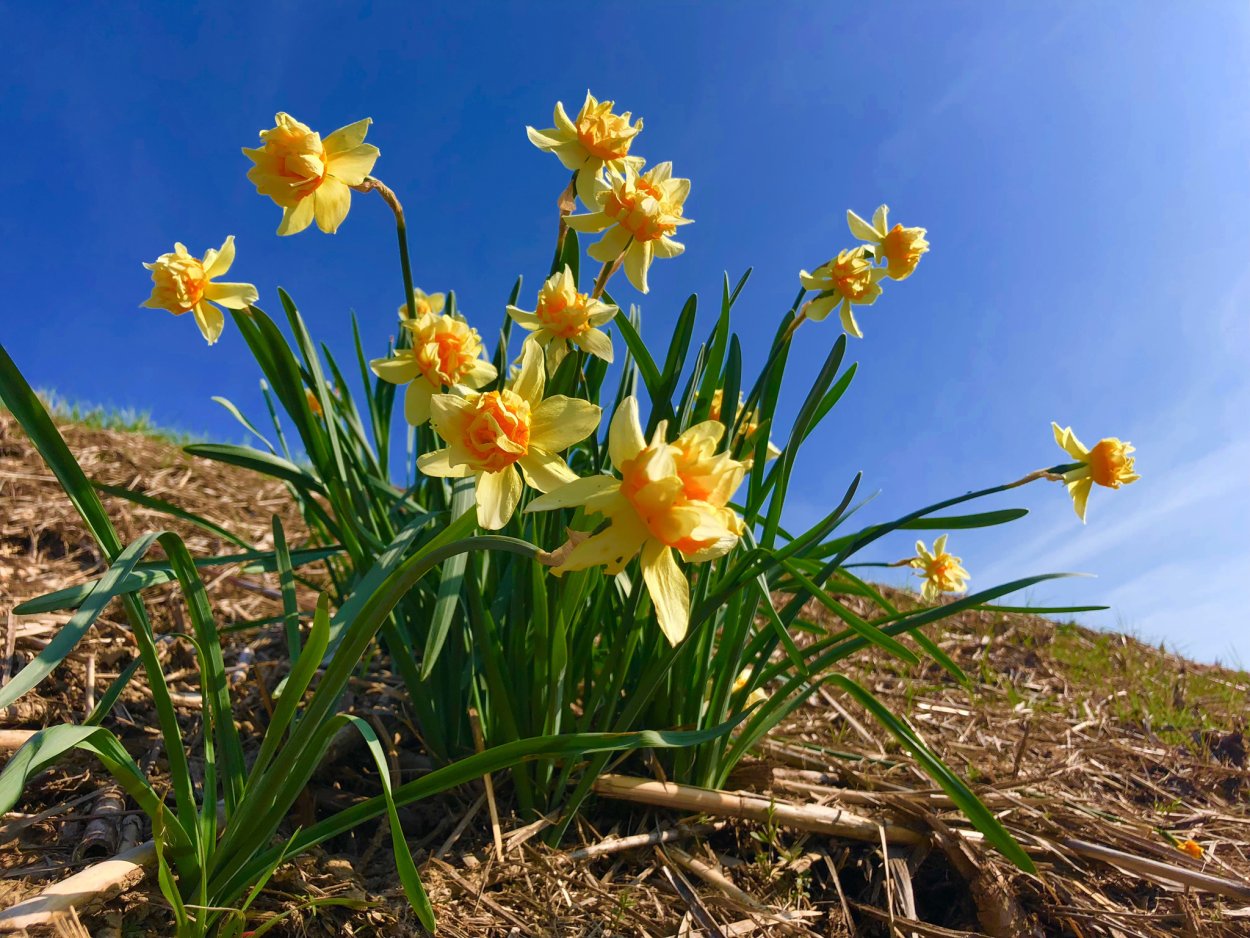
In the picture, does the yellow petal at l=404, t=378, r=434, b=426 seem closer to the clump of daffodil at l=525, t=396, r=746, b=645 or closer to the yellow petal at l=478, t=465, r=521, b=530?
the yellow petal at l=478, t=465, r=521, b=530

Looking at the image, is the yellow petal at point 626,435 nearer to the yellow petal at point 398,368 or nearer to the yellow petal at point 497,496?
the yellow petal at point 497,496

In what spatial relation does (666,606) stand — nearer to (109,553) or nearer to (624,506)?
(624,506)

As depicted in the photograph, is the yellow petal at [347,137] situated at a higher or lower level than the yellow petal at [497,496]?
higher

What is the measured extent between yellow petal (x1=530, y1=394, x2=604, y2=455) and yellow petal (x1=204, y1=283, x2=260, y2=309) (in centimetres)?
79

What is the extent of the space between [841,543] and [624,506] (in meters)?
1.02

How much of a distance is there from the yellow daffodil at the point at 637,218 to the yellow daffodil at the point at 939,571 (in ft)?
4.18

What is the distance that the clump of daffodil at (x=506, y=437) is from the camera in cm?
104

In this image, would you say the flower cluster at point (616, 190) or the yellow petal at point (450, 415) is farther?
the flower cluster at point (616, 190)

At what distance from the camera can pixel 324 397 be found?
1.68m

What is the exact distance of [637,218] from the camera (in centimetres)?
155

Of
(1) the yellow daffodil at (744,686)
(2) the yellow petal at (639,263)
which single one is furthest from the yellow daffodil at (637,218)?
(1) the yellow daffodil at (744,686)

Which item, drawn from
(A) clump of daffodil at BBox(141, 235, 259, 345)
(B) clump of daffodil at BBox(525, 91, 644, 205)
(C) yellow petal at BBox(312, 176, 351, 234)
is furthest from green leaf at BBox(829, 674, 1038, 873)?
(A) clump of daffodil at BBox(141, 235, 259, 345)

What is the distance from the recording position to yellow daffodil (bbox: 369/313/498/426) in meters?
1.47

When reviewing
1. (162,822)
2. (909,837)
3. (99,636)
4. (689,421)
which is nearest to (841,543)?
(689,421)
